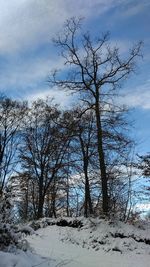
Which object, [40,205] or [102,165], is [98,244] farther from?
[40,205]

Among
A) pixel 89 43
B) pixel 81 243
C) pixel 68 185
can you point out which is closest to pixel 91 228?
pixel 81 243

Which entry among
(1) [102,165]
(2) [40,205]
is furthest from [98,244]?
(2) [40,205]

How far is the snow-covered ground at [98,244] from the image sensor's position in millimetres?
13148

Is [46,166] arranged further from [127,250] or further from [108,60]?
[127,250]

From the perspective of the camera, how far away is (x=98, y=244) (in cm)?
1683

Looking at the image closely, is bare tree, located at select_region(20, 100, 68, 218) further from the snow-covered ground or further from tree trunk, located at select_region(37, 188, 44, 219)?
the snow-covered ground

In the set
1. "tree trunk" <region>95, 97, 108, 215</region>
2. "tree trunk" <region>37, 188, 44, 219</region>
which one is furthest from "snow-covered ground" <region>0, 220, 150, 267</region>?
"tree trunk" <region>37, 188, 44, 219</region>

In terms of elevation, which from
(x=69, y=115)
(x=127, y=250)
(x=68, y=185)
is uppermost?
(x=69, y=115)

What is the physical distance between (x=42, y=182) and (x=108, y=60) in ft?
47.7

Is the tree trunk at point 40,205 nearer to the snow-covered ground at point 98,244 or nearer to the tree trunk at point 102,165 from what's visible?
the snow-covered ground at point 98,244

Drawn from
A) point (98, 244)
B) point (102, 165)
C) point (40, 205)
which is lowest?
point (98, 244)

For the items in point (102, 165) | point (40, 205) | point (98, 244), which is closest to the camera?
point (98, 244)

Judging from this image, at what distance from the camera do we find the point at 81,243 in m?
17.7

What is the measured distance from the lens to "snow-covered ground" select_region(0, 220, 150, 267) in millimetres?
13148
